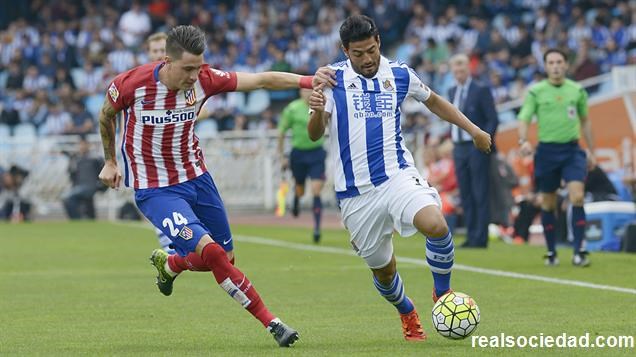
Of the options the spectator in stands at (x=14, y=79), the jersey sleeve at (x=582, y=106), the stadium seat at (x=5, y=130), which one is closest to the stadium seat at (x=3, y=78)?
the spectator in stands at (x=14, y=79)

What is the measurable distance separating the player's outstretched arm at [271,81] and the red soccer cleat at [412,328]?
1.66 m

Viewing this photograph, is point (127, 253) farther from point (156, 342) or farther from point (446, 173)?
point (156, 342)

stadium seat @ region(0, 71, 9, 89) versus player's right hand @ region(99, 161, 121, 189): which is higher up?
player's right hand @ region(99, 161, 121, 189)

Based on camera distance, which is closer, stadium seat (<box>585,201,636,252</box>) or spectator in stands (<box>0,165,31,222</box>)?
stadium seat (<box>585,201,636,252</box>)

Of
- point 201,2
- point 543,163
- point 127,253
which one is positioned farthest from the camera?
point 201,2

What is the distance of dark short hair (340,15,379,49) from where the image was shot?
8875 millimetres

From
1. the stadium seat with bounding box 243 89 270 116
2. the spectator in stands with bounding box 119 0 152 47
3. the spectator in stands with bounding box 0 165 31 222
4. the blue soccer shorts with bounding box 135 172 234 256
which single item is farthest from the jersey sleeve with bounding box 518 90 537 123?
the spectator in stands with bounding box 119 0 152 47

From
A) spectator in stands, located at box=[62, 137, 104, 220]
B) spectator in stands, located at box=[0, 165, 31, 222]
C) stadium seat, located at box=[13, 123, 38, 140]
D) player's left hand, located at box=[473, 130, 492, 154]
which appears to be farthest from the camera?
stadium seat, located at box=[13, 123, 38, 140]

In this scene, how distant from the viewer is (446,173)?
71.7 ft

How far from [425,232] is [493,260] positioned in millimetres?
7550

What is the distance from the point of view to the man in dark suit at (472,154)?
18328 millimetres

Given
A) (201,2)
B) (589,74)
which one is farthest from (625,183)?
(201,2)

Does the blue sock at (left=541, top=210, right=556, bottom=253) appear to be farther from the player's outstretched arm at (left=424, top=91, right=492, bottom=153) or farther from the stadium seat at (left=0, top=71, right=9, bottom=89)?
the stadium seat at (left=0, top=71, right=9, bottom=89)

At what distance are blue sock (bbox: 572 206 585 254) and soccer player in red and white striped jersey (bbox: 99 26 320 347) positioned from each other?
20.2ft
